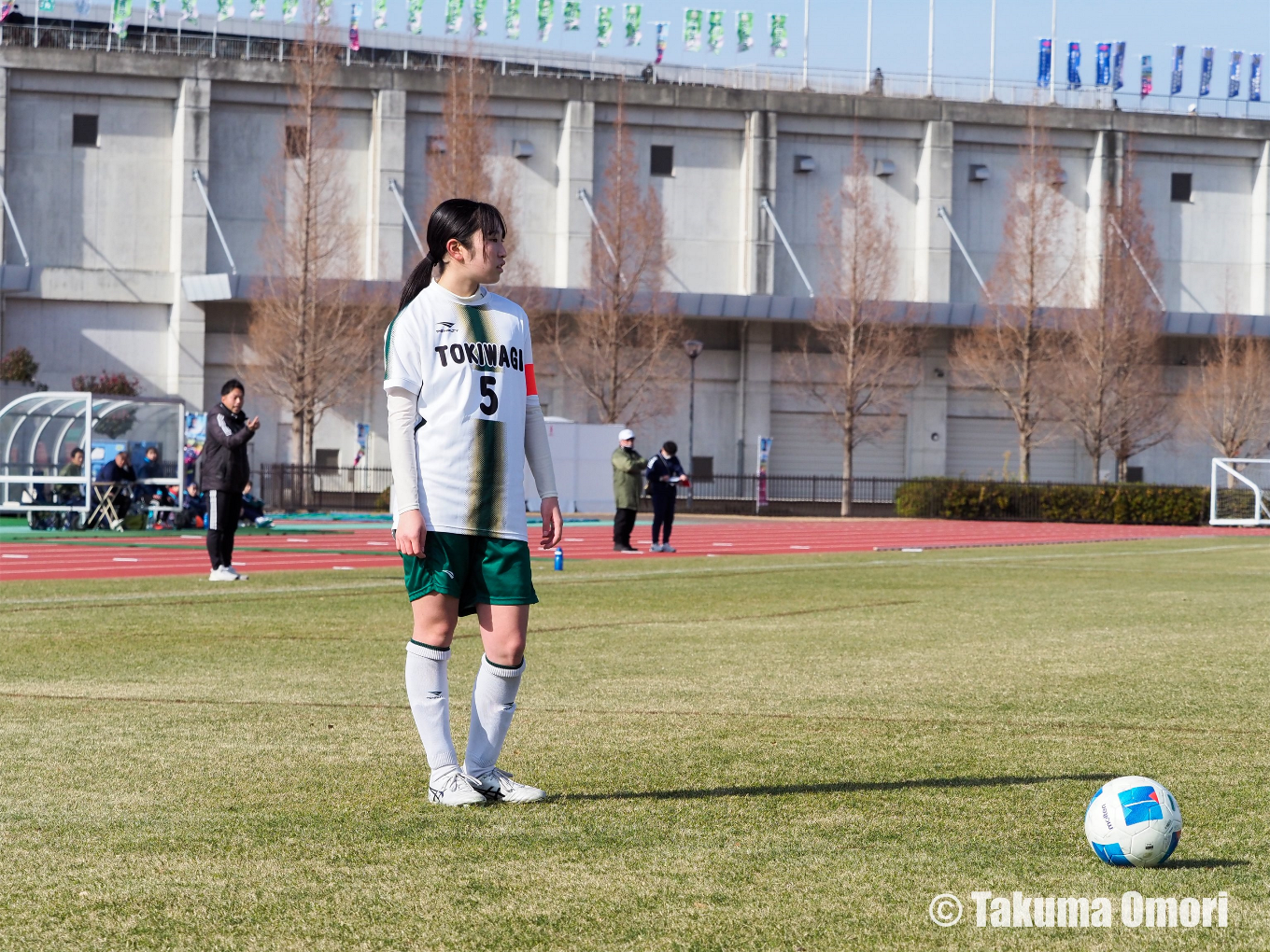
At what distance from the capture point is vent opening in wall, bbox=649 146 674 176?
2039 inches

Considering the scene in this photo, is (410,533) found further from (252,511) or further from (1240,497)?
(1240,497)

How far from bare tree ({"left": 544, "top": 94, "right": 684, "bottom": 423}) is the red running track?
27.1ft

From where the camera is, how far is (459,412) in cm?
547

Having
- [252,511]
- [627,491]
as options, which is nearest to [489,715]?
[627,491]

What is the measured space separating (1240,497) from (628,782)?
39799 millimetres

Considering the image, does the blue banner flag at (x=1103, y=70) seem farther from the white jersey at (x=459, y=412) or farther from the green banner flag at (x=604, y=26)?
the white jersey at (x=459, y=412)

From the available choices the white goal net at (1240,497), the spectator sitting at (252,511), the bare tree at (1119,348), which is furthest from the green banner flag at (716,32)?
the spectator sitting at (252,511)

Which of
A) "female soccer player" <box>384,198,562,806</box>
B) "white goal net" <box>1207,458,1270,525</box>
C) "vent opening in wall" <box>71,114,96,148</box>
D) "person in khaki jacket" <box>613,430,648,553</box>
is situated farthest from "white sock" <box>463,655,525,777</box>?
"vent opening in wall" <box>71,114,96,148</box>

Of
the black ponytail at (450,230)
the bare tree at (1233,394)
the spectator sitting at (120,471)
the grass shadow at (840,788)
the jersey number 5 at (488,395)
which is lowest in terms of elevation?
the grass shadow at (840,788)

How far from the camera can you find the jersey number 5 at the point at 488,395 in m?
5.51

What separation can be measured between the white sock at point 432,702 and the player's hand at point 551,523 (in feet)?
1.94

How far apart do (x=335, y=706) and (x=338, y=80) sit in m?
44.1

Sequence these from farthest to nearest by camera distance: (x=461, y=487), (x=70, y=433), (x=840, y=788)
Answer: (x=70, y=433)
(x=840, y=788)
(x=461, y=487)

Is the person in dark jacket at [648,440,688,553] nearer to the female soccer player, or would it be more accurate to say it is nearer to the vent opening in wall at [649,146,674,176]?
the female soccer player
